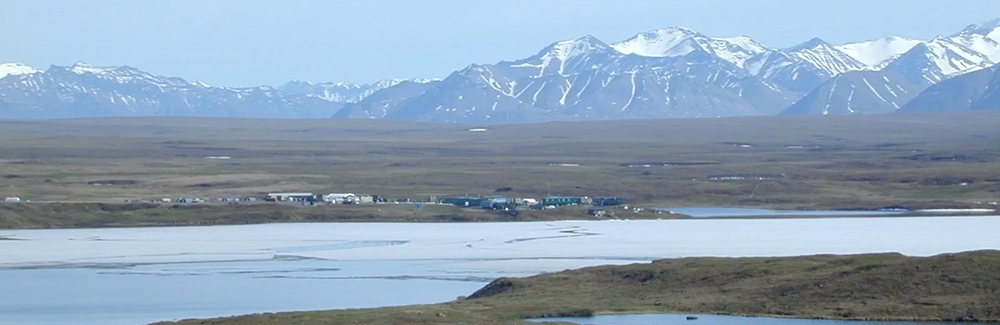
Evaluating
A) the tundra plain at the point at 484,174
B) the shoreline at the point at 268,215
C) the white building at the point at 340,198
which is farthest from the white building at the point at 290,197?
the shoreline at the point at 268,215

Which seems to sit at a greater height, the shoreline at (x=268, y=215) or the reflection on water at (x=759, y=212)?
the shoreline at (x=268, y=215)

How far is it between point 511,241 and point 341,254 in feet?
27.6

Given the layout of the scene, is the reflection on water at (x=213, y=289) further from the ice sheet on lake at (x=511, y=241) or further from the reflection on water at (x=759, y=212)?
the reflection on water at (x=759, y=212)

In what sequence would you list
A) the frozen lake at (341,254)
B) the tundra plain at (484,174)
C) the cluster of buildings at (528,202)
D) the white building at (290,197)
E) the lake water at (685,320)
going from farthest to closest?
the white building at (290,197)
the cluster of buildings at (528,202)
the tundra plain at (484,174)
the frozen lake at (341,254)
the lake water at (685,320)

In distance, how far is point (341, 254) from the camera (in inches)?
2228

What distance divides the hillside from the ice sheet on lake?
25.4 feet

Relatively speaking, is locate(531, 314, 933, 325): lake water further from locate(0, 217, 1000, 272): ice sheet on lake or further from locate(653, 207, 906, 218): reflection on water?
locate(653, 207, 906, 218): reflection on water

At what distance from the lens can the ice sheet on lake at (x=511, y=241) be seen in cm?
5350

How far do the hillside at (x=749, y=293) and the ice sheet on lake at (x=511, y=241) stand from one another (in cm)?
775

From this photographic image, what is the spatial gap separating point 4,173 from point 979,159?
79.6 metres

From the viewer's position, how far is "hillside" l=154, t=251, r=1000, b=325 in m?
33.8

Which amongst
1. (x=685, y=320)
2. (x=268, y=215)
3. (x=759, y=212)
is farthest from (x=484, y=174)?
(x=685, y=320)

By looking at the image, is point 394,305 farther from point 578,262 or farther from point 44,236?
point 44,236

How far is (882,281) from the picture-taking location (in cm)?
3638
